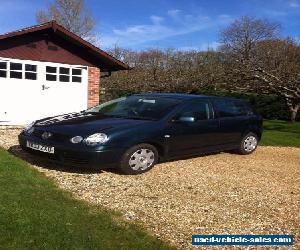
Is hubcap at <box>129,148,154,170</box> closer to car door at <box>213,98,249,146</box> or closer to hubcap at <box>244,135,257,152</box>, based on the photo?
car door at <box>213,98,249,146</box>

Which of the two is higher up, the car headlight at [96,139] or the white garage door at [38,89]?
the white garage door at [38,89]

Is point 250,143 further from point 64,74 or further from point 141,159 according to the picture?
point 64,74

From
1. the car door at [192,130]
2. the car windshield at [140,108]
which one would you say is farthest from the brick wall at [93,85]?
the car door at [192,130]

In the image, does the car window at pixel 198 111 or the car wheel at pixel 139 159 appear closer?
the car wheel at pixel 139 159

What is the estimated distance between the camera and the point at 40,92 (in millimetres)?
15562

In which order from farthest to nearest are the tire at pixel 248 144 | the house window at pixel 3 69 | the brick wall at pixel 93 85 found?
the brick wall at pixel 93 85
the house window at pixel 3 69
the tire at pixel 248 144

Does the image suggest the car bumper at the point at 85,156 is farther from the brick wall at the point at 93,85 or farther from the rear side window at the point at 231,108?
the brick wall at the point at 93,85

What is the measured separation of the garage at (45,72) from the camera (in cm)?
1488

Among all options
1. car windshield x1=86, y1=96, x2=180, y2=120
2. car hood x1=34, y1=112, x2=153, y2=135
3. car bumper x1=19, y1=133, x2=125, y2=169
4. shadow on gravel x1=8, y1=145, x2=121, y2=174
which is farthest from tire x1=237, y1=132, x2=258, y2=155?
car bumper x1=19, y1=133, x2=125, y2=169

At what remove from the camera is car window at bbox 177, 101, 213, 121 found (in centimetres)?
869

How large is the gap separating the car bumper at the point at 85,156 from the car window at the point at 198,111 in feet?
5.83

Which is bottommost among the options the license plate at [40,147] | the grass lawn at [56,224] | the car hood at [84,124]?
the grass lawn at [56,224]

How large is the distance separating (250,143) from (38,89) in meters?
8.14

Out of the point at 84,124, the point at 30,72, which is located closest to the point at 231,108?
the point at 84,124
